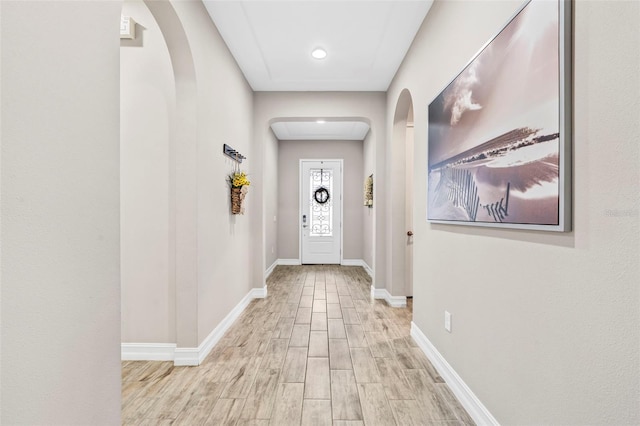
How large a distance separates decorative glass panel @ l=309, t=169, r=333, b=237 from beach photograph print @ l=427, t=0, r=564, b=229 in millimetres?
4745

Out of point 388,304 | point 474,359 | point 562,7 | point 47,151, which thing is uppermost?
point 562,7

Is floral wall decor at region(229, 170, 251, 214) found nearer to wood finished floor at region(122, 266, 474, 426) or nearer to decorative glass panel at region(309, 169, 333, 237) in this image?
wood finished floor at region(122, 266, 474, 426)

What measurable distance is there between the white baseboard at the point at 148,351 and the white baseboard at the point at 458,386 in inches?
75.7

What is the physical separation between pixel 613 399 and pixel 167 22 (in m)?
2.83

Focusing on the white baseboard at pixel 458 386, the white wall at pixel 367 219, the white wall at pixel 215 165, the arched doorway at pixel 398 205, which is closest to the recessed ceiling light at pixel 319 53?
the white wall at pixel 215 165

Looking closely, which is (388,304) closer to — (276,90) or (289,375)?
(289,375)

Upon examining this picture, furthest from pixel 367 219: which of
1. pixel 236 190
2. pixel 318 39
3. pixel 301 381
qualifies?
pixel 301 381

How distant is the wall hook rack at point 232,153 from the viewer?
2949 millimetres

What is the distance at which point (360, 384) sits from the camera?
204cm

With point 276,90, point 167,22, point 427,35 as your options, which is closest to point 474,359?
point 427,35

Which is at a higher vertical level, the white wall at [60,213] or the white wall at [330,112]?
the white wall at [330,112]

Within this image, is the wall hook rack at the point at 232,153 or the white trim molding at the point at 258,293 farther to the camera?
the white trim molding at the point at 258,293

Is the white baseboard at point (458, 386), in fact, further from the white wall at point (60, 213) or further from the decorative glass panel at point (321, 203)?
the decorative glass panel at point (321, 203)

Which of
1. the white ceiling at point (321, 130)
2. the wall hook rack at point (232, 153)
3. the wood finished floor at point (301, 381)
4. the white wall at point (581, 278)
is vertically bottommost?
the wood finished floor at point (301, 381)
